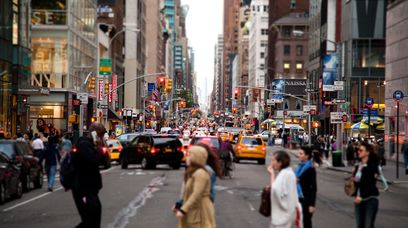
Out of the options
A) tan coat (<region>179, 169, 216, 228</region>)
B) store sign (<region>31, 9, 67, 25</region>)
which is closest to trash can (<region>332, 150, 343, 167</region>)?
store sign (<region>31, 9, 67, 25</region>)

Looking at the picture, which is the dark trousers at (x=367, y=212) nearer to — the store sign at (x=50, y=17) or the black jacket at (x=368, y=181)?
the black jacket at (x=368, y=181)

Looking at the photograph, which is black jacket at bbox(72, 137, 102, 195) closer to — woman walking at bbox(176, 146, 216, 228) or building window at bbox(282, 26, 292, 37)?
woman walking at bbox(176, 146, 216, 228)

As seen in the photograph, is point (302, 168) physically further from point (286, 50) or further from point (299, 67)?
point (299, 67)

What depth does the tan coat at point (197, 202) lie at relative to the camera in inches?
357

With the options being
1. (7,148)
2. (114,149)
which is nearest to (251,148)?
(114,149)

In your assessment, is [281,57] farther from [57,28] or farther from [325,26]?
[57,28]

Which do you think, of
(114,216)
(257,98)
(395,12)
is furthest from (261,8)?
(114,216)

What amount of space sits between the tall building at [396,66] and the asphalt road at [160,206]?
69.3 feet

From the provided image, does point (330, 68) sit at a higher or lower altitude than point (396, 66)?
higher

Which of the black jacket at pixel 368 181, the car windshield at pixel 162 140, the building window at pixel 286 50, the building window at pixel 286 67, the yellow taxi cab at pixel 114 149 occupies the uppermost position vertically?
Result: the building window at pixel 286 50

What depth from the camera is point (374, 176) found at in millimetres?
11758

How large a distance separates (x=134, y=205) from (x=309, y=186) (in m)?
8.29

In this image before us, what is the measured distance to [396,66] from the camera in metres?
52.1

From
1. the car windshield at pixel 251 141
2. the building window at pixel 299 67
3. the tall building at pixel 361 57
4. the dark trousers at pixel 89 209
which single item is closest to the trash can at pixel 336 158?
the car windshield at pixel 251 141
